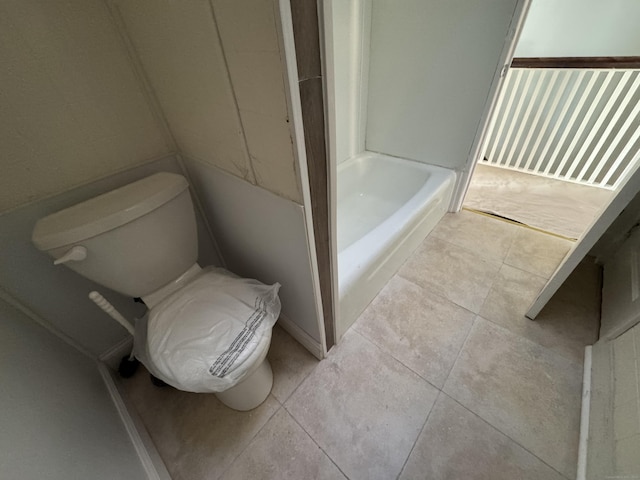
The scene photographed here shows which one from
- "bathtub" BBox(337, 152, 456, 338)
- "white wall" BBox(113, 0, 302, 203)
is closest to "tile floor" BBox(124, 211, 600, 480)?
"bathtub" BBox(337, 152, 456, 338)

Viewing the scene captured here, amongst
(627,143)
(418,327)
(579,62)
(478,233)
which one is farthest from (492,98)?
(627,143)

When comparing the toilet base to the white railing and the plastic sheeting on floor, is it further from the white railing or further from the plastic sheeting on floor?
the white railing

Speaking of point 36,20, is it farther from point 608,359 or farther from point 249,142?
point 608,359

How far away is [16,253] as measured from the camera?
0.76 metres

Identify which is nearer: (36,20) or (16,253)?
(36,20)

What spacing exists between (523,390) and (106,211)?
5.39 feet

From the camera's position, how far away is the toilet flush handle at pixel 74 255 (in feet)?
2.23

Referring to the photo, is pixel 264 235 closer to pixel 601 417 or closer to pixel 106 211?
pixel 106 211

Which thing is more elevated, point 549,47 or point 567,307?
point 549,47

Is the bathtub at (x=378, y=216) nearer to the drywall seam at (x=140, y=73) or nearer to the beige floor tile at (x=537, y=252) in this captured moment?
the beige floor tile at (x=537, y=252)

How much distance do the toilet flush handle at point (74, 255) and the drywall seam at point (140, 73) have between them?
1.65 feet

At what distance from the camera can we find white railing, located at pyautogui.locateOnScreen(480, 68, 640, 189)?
1.92 meters

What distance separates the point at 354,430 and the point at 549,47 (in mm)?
4367

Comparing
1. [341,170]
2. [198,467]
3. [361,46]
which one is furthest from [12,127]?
[361,46]
